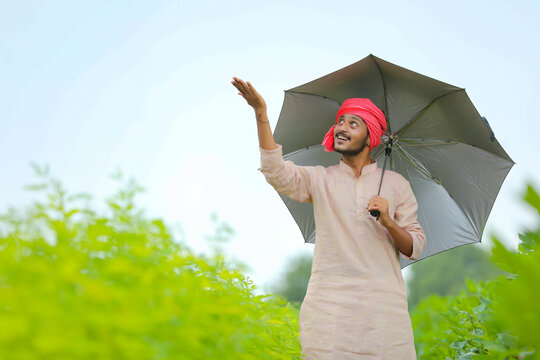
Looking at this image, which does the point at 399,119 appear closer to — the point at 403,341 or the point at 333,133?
the point at 333,133

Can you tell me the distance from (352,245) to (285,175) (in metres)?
0.64

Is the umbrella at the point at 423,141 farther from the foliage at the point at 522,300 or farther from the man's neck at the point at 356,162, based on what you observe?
the foliage at the point at 522,300

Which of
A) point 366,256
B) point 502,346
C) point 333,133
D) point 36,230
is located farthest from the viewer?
point 333,133

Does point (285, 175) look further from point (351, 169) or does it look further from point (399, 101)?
point (399, 101)

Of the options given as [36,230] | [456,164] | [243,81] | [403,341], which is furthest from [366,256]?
[36,230]

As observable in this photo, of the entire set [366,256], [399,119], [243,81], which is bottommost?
[366,256]

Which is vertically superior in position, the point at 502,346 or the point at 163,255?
the point at 163,255

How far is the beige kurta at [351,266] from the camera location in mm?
3252

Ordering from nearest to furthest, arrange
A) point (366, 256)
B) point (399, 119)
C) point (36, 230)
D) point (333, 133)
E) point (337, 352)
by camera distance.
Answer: point (36, 230) → point (337, 352) → point (366, 256) → point (333, 133) → point (399, 119)

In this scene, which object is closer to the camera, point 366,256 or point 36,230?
point 36,230

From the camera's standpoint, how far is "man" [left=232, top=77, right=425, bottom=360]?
3.26 m

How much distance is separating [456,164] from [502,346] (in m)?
2.22

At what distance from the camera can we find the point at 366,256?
11.2ft

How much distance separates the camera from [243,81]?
10.9ft
